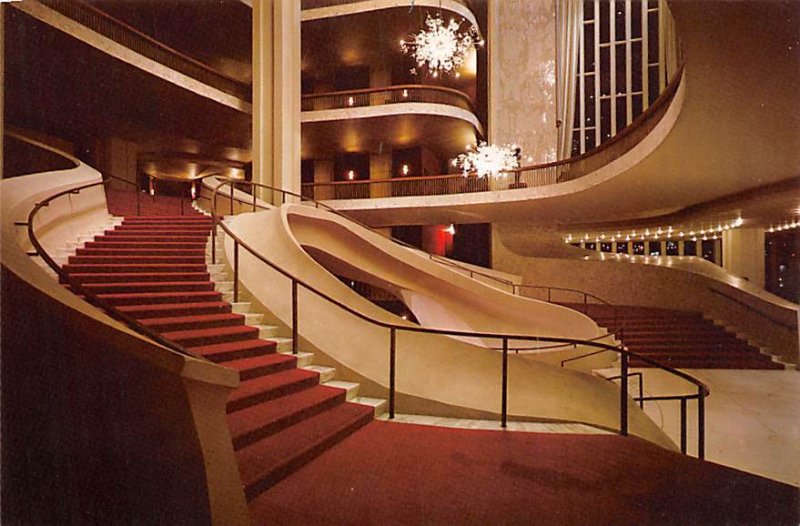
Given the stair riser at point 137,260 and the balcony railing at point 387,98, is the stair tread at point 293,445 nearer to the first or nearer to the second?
the stair riser at point 137,260

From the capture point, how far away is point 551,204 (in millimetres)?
12133

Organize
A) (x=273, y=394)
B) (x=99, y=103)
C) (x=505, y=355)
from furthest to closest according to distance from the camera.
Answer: (x=99, y=103) < (x=505, y=355) < (x=273, y=394)

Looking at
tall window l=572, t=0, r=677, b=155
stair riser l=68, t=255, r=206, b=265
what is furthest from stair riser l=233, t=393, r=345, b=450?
tall window l=572, t=0, r=677, b=155

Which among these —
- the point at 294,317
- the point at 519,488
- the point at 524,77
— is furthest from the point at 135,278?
the point at 524,77

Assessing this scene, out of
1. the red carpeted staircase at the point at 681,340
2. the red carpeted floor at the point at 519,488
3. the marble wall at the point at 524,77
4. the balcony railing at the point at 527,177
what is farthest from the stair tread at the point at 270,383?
the marble wall at the point at 524,77

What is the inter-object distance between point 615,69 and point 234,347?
23.0m

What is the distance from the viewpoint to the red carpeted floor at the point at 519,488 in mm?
2209

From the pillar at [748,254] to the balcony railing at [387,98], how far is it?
40.8 feet

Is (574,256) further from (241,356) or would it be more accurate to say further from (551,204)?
(241,356)

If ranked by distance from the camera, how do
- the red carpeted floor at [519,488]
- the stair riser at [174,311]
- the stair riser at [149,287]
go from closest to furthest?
the red carpeted floor at [519,488], the stair riser at [174,311], the stair riser at [149,287]

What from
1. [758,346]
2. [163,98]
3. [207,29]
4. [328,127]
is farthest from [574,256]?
[207,29]

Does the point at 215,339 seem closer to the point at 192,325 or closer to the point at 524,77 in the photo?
the point at 192,325

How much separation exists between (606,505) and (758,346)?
11.2 meters

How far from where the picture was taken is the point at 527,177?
556 inches
